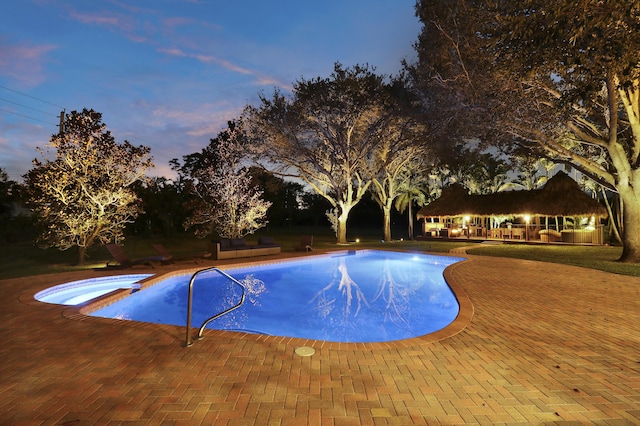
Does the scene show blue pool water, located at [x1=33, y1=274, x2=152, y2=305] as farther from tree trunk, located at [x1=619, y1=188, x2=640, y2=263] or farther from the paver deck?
tree trunk, located at [x1=619, y1=188, x2=640, y2=263]

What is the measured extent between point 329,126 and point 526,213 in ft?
50.9

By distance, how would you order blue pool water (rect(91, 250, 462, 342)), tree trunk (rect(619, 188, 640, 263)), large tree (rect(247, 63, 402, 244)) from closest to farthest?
blue pool water (rect(91, 250, 462, 342)) < tree trunk (rect(619, 188, 640, 263)) < large tree (rect(247, 63, 402, 244))

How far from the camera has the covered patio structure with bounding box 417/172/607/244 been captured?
21.7m

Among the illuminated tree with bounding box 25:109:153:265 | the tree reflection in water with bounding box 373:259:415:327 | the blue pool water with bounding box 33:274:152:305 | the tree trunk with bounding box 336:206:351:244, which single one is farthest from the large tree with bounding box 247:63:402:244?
the blue pool water with bounding box 33:274:152:305

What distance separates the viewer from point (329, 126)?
21547 millimetres

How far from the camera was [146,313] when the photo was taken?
740cm

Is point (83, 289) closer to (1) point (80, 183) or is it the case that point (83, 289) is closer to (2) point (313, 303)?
(1) point (80, 183)

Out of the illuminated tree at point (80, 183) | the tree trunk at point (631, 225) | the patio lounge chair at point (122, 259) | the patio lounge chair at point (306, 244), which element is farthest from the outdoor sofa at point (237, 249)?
the tree trunk at point (631, 225)

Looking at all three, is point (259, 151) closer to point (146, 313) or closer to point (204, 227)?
point (204, 227)

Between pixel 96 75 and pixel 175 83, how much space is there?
424 centimetres

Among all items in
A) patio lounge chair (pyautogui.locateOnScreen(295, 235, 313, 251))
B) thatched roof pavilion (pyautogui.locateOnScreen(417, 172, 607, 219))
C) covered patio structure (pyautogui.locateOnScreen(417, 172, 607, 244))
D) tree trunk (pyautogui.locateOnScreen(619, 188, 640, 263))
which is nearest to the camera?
tree trunk (pyautogui.locateOnScreen(619, 188, 640, 263))

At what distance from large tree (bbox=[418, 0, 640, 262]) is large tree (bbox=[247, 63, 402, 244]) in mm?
4971

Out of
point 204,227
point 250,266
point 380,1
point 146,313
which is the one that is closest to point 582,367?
point 146,313

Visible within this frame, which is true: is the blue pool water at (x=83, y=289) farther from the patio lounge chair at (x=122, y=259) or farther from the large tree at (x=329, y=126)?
the large tree at (x=329, y=126)
